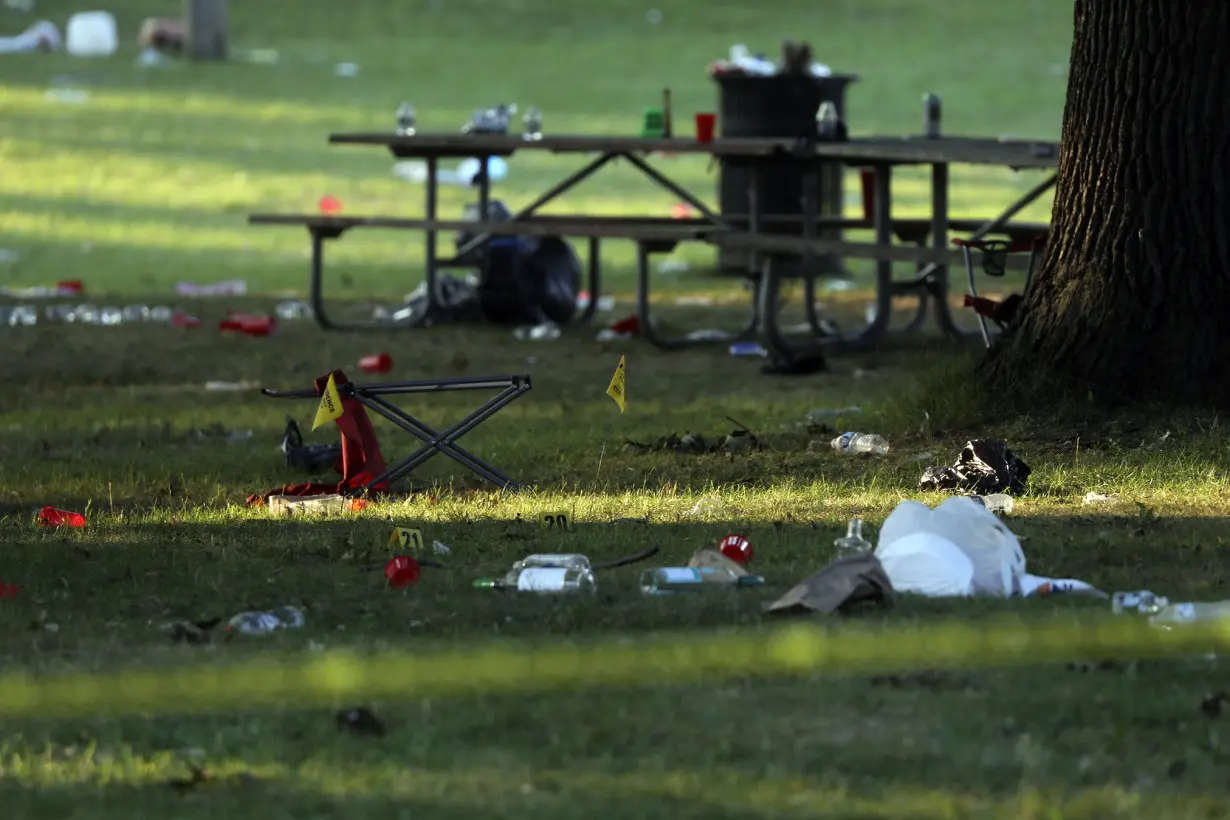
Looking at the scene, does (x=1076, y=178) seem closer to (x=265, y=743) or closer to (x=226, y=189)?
(x=265, y=743)

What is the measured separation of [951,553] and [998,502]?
1377mm

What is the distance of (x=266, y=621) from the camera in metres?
5.35

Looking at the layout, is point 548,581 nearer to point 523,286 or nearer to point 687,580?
point 687,580

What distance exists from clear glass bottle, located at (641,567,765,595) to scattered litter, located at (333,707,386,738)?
52.6 inches

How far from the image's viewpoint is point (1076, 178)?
8.24 meters

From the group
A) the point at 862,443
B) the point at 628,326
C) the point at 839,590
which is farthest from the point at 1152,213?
the point at 628,326

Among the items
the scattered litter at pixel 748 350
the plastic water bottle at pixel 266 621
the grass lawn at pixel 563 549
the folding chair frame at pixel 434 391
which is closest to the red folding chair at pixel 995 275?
the grass lawn at pixel 563 549

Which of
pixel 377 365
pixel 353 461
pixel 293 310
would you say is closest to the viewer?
pixel 353 461

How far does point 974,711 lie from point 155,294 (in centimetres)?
1244

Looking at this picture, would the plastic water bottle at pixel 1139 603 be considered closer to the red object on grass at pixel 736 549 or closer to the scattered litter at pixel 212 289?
the red object on grass at pixel 736 549

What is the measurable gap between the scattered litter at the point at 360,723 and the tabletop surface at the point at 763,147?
7.04m

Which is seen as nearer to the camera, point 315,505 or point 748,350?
point 315,505

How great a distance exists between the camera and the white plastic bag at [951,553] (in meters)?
5.58

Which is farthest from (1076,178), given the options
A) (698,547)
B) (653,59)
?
(653,59)
